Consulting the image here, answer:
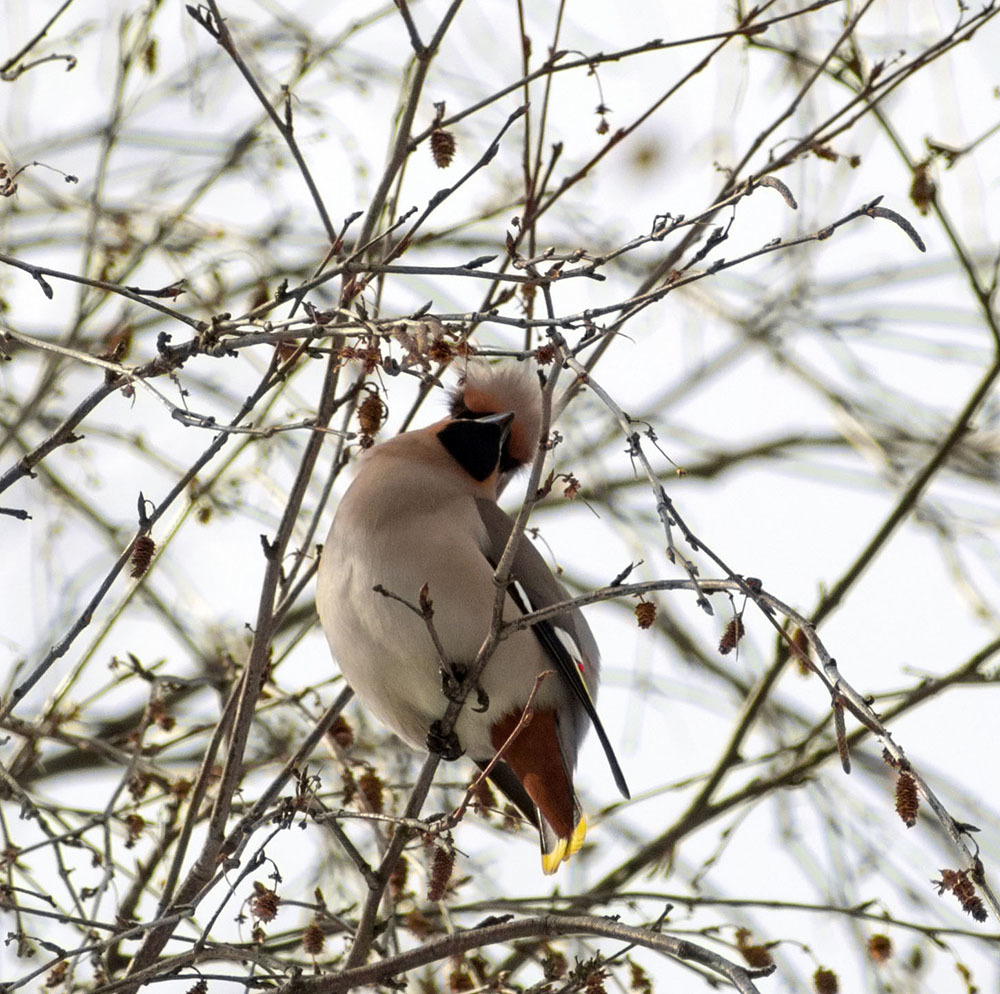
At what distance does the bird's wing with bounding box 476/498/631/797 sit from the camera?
3.50 meters

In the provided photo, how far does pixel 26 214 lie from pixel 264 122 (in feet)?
4.73

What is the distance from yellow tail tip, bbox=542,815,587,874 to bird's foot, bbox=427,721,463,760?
0.30 meters

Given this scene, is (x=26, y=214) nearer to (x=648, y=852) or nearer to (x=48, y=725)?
(x=48, y=725)

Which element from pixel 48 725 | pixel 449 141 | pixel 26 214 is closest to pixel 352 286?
pixel 449 141

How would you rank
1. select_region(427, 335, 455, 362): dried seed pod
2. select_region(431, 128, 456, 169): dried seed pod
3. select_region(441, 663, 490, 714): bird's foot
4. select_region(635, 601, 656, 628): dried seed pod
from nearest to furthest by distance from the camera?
select_region(635, 601, 656, 628): dried seed pod
select_region(427, 335, 455, 362): dried seed pod
select_region(431, 128, 456, 169): dried seed pod
select_region(441, 663, 490, 714): bird's foot

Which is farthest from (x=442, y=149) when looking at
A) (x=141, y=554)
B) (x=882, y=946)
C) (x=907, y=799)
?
(x=882, y=946)

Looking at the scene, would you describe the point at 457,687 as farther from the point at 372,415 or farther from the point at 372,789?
the point at 372,415

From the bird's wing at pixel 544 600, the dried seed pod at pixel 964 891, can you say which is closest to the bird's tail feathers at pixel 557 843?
the bird's wing at pixel 544 600

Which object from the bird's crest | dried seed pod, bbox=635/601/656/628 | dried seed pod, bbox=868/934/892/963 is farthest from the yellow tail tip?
dried seed pod, bbox=635/601/656/628

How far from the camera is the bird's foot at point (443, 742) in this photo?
3.39 m

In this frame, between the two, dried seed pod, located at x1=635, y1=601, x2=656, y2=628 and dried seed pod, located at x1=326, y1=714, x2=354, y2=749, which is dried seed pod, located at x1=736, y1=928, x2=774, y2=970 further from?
dried seed pod, located at x1=635, y1=601, x2=656, y2=628

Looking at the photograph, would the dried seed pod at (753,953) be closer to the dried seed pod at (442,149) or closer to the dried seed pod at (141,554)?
the dried seed pod at (141,554)

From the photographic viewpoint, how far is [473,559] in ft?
11.2

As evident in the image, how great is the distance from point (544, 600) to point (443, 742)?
42cm
